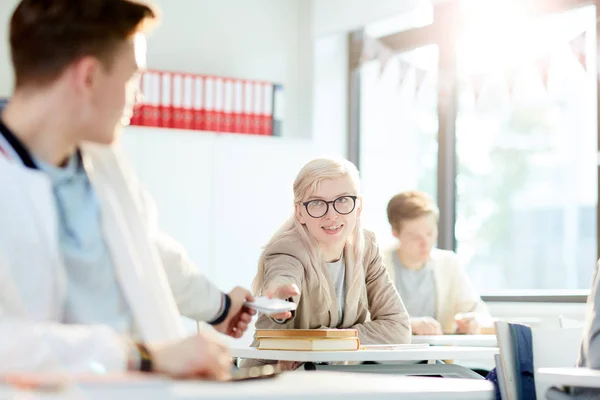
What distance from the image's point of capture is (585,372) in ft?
6.54

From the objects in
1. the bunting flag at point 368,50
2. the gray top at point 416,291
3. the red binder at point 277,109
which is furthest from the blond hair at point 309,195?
→ the bunting flag at point 368,50

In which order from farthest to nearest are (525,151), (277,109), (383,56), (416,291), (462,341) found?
(525,151)
(383,56)
(277,109)
(416,291)
(462,341)

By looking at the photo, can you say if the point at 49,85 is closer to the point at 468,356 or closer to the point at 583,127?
the point at 468,356

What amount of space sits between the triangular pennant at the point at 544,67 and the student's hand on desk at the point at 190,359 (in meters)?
4.58

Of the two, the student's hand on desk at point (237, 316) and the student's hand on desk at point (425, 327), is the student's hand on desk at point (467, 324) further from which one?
the student's hand on desk at point (237, 316)

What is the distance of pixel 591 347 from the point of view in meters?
2.17

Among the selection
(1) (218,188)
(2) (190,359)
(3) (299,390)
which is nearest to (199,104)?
(1) (218,188)

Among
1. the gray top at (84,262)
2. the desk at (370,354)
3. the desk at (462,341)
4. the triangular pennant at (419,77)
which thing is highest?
the triangular pennant at (419,77)

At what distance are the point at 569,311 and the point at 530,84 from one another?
138 centimetres

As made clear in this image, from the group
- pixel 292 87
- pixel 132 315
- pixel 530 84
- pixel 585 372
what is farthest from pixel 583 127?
pixel 132 315

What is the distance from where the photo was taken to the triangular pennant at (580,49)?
5.34 meters

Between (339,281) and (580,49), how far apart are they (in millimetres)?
2640

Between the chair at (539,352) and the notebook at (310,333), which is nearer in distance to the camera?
the chair at (539,352)

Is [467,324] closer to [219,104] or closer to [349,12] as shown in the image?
[219,104]
